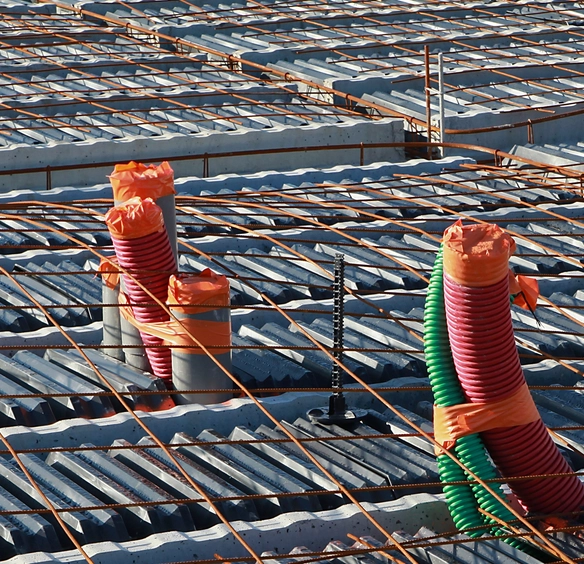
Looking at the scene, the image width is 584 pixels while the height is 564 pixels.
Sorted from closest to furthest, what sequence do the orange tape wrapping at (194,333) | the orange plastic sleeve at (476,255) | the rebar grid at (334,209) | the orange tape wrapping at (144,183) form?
the orange plastic sleeve at (476,255)
the orange tape wrapping at (194,333)
the orange tape wrapping at (144,183)
the rebar grid at (334,209)

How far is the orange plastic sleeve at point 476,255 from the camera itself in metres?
11.8

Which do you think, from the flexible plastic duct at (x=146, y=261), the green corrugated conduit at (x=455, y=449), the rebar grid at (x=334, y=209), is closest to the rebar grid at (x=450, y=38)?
the rebar grid at (x=334, y=209)

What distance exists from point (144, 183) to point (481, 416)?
5645mm

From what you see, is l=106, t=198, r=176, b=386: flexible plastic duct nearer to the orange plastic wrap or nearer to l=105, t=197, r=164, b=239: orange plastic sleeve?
l=105, t=197, r=164, b=239: orange plastic sleeve

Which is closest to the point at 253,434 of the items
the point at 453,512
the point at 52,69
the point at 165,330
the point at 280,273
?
the point at 165,330

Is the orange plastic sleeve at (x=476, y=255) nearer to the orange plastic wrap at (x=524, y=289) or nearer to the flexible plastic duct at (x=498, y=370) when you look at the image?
the flexible plastic duct at (x=498, y=370)

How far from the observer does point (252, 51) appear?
118 feet

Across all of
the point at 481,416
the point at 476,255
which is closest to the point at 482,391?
the point at 481,416

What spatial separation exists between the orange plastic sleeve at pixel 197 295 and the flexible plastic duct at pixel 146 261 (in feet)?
1.51

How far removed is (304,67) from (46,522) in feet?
80.8

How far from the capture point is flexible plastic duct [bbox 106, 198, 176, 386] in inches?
599

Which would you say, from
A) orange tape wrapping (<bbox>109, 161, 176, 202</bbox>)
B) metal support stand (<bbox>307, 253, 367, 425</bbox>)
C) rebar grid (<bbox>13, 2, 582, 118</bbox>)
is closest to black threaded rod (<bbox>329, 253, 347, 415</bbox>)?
metal support stand (<bbox>307, 253, 367, 425</bbox>)

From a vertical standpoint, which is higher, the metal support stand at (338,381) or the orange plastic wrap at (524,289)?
the orange plastic wrap at (524,289)

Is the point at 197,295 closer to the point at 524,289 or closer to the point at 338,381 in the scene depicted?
the point at 338,381
